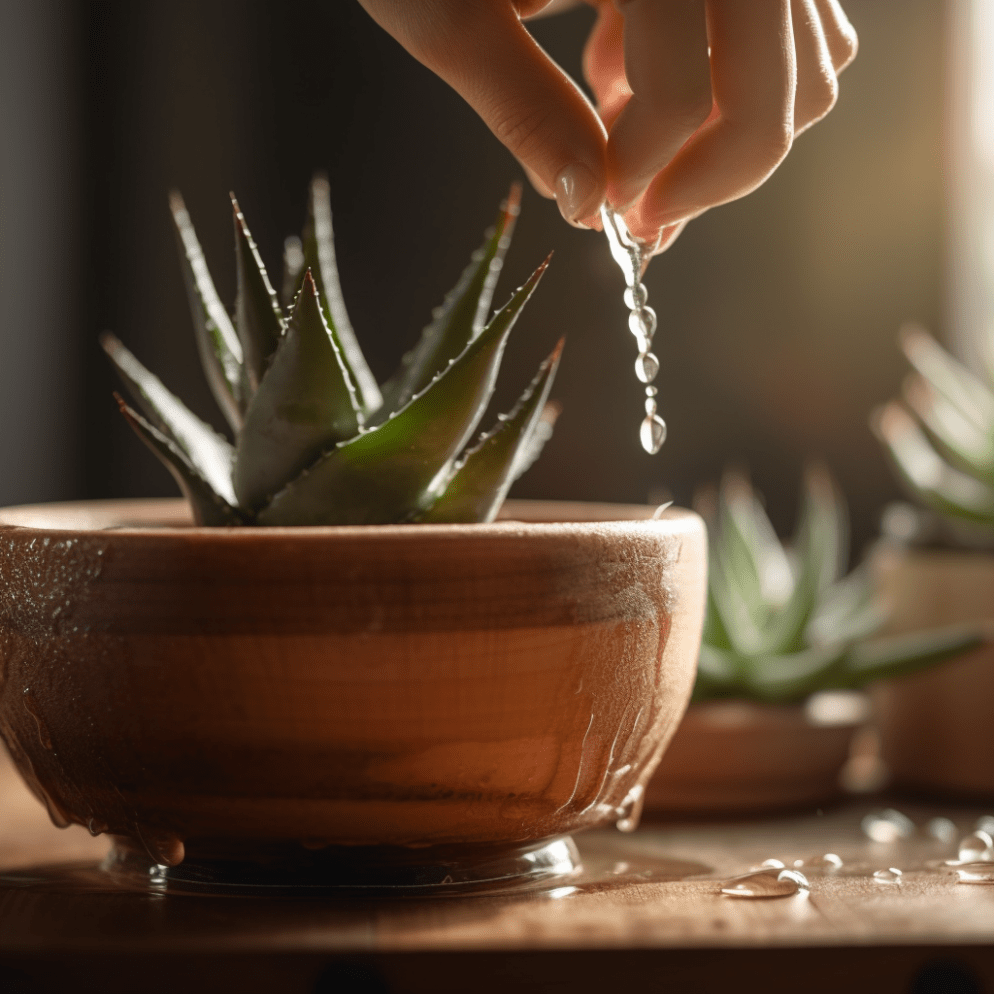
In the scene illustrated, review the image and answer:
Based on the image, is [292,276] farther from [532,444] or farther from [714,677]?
[714,677]

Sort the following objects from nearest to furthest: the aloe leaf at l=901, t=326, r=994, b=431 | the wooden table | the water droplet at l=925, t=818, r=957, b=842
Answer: the wooden table
the water droplet at l=925, t=818, r=957, b=842
the aloe leaf at l=901, t=326, r=994, b=431

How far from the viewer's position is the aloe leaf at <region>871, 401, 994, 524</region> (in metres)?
0.76

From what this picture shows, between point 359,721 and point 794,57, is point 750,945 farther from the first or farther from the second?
point 794,57

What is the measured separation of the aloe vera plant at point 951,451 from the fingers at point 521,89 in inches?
17.2

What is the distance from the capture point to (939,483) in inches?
30.8

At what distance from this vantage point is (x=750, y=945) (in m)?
0.35

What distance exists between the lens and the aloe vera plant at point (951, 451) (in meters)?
0.77

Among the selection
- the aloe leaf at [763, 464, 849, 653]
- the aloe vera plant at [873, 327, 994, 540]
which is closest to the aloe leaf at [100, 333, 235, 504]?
the aloe leaf at [763, 464, 849, 653]

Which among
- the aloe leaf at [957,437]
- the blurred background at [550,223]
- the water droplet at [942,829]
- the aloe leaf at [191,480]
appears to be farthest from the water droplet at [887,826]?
the blurred background at [550,223]

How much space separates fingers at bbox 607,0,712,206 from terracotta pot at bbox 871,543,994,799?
0.42m

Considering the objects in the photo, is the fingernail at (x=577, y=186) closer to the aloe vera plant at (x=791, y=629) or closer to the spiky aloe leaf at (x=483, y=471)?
the spiky aloe leaf at (x=483, y=471)

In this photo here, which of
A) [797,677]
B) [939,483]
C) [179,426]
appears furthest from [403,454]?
[939,483]

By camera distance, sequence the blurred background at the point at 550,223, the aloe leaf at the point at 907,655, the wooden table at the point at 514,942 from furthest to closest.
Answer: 1. the blurred background at the point at 550,223
2. the aloe leaf at the point at 907,655
3. the wooden table at the point at 514,942

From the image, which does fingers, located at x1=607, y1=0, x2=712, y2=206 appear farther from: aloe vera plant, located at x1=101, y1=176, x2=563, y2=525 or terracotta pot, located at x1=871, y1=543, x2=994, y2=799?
terracotta pot, located at x1=871, y1=543, x2=994, y2=799
